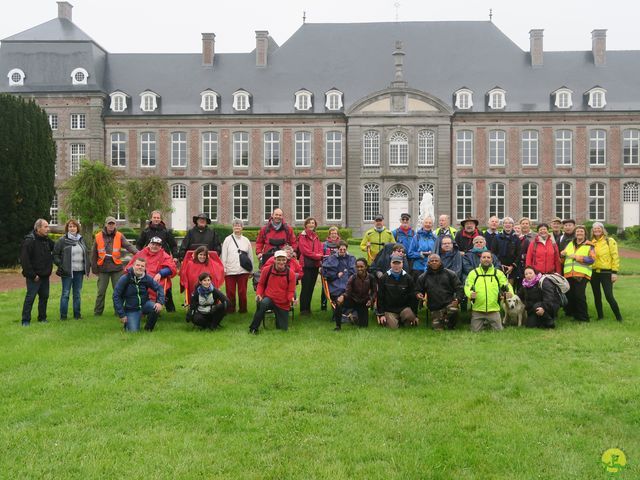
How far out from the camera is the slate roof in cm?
3541

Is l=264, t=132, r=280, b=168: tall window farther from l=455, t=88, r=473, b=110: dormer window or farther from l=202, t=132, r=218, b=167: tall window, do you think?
l=455, t=88, r=473, b=110: dormer window

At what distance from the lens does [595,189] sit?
116 ft

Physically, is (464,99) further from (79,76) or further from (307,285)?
(307,285)

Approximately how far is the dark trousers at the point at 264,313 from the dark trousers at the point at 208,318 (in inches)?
19.9

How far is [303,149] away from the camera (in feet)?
118

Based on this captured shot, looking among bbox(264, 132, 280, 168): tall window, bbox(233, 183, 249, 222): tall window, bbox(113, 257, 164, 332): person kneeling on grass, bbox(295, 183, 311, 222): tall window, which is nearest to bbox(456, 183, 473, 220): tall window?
bbox(295, 183, 311, 222): tall window

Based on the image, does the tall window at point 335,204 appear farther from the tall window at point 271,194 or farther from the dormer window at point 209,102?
the dormer window at point 209,102

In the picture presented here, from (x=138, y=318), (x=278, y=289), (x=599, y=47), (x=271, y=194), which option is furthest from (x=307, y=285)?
(x=599, y=47)

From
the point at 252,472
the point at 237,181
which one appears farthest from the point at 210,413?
the point at 237,181

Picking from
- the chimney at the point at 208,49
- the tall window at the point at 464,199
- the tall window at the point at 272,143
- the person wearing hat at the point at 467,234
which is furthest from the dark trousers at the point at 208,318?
the chimney at the point at 208,49

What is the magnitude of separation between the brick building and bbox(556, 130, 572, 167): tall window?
0.05 meters

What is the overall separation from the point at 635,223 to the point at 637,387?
105ft

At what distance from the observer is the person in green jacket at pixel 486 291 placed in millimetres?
9297

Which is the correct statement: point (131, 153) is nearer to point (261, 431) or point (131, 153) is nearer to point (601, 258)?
point (601, 258)
